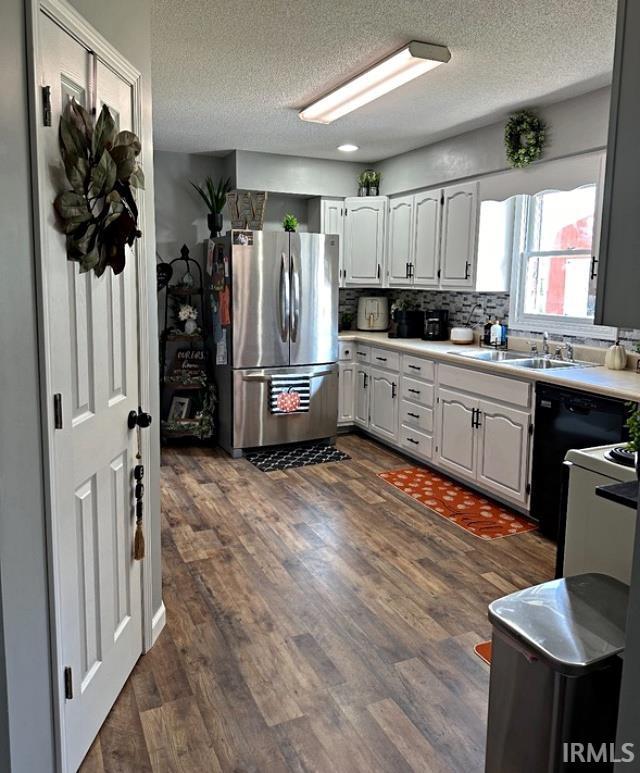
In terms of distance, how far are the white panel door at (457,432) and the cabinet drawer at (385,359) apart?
641 mm

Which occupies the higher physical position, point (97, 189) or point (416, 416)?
point (97, 189)

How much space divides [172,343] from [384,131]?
2.57m

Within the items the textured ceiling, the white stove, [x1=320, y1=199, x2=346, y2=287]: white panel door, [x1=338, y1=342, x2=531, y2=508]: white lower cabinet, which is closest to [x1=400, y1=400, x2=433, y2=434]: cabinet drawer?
[x1=338, y1=342, x2=531, y2=508]: white lower cabinet

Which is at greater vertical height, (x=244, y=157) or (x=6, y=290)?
(x=244, y=157)

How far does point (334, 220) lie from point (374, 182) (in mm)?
513

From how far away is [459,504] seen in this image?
13.4 feet

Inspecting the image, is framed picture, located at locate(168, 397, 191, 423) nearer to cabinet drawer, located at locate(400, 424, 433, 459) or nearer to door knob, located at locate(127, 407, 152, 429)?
cabinet drawer, located at locate(400, 424, 433, 459)

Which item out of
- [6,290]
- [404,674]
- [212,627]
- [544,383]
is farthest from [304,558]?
[6,290]

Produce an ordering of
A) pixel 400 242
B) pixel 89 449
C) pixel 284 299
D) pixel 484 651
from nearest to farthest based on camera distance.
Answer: pixel 89 449, pixel 484 651, pixel 284 299, pixel 400 242

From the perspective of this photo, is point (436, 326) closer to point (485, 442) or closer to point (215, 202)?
point (485, 442)

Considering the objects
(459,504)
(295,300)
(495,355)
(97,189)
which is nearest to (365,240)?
(295,300)

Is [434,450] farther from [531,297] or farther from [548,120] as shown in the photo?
[548,120]

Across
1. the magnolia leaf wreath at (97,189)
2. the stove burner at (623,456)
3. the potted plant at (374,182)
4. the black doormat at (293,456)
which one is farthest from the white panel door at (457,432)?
the magnolia leaf wreath at (97,189)

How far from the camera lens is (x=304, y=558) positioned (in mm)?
3273
